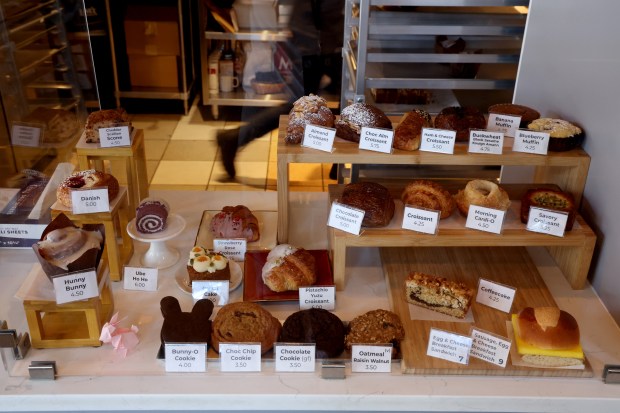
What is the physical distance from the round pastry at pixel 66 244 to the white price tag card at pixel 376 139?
36.0 inches

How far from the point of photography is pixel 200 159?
4.65 m

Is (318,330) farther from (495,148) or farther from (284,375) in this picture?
(495,148)

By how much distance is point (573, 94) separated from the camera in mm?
2242

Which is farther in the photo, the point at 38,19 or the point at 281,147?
the point at 38,19

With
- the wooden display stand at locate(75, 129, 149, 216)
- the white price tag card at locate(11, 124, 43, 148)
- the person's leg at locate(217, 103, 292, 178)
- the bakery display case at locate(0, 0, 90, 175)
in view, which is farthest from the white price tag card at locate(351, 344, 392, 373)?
the person's leg at locate(217, 103, 292, 178)

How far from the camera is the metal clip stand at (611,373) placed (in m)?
1.71

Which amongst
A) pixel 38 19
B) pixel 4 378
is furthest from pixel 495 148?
pixel 38 19

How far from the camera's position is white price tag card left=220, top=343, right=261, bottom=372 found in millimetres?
1712

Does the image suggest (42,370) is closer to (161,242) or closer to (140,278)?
(140,278)

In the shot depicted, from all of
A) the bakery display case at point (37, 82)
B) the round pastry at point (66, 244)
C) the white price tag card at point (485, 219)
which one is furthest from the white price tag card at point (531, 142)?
the bakery display case at point (37, 82)

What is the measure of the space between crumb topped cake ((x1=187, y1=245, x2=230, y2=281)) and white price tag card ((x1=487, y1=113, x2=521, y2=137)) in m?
1.07

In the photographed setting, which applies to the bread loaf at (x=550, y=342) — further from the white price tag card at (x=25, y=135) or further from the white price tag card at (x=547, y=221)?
the white price tag card at (x=25, y=135)

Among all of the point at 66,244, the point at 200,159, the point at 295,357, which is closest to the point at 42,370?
the point at 66,244

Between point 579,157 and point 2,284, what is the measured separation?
6.67ft
